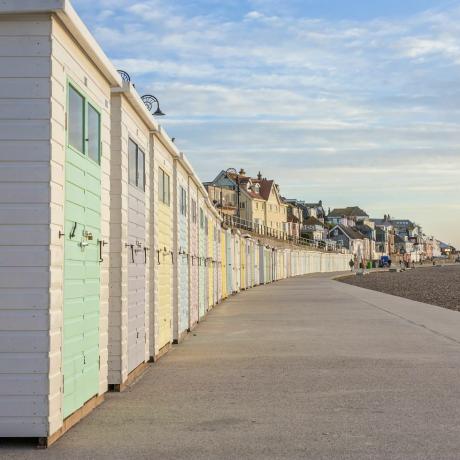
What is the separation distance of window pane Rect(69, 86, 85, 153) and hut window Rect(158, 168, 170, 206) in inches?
219

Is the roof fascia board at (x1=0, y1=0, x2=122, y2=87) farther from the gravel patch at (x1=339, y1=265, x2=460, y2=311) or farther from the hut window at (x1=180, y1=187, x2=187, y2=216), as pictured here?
the gravel patch at (x1=339, y1=265, x2=460, y2=311)

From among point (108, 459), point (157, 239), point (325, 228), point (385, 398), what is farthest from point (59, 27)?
point (325, 228)

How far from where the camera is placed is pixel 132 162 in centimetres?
1076

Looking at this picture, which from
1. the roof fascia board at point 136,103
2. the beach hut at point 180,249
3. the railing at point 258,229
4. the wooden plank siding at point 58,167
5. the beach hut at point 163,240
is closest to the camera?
the wooden plank siding at point 58,167

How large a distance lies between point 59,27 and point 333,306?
2031 cm

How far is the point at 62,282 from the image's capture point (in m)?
7.10

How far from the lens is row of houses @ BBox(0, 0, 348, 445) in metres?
6.70

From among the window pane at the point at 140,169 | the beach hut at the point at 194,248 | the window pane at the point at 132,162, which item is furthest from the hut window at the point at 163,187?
the beach hut at the point at 194,248

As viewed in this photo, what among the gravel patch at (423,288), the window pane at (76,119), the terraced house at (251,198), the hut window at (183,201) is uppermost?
the terraced house at (251,198)

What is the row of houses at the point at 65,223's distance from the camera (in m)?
6.70

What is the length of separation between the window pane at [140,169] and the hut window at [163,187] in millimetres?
1752

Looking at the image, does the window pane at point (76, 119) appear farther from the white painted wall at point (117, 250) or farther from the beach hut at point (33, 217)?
the white painted wall at point (117, 250)

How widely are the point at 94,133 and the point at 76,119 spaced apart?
0.87 metres

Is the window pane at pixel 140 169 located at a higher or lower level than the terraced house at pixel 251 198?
lower
